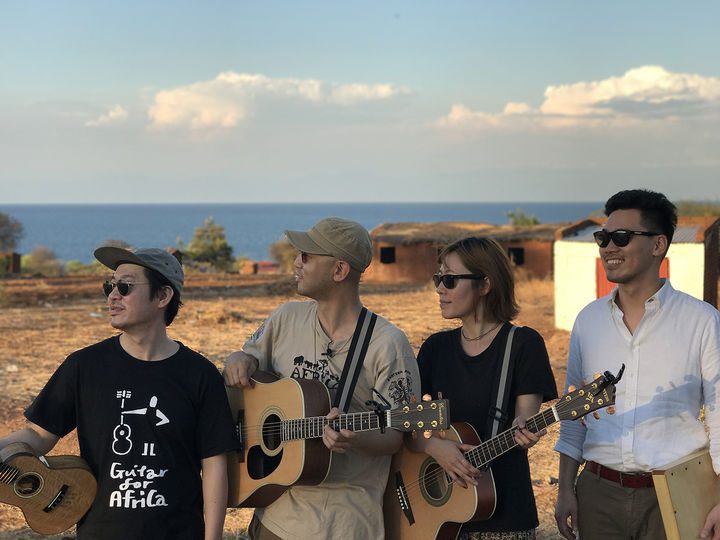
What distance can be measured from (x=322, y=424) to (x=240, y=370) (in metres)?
0.53

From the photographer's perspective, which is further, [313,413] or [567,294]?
[567,294]

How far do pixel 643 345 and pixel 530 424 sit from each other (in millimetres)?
635

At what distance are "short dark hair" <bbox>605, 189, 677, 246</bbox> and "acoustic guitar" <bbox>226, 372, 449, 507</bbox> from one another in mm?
1280

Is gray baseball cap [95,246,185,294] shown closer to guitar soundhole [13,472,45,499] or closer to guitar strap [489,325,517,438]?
guitar soundhole [13,472,45,499]

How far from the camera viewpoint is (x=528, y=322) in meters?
17.4

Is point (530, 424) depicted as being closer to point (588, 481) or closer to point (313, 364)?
point (588, 481)

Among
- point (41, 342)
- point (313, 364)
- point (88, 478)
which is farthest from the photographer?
point (41, 342)

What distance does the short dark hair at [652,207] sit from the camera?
3713 mm

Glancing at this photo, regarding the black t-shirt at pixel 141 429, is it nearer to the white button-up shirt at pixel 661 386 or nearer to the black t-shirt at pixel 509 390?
the black t-shirt at pixel 509 390

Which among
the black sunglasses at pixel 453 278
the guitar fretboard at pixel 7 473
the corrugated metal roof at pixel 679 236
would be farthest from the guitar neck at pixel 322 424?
the corrugated metal roof at pixel 679 236

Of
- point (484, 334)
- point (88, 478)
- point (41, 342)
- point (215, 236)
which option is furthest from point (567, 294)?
point (215, 236)

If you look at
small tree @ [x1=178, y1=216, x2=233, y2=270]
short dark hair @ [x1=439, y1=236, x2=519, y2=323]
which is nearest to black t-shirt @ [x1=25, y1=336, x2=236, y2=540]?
short dark hair @ [x1=439, y1=236, x2=519, y2=323]

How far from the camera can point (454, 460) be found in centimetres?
358

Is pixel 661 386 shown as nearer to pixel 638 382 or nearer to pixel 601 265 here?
pixel 638 382
